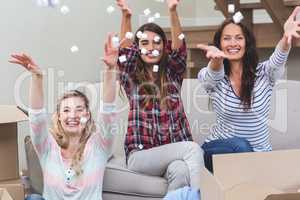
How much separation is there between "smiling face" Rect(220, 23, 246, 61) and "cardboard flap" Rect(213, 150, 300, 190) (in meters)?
0.84

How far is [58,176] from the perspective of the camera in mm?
1947

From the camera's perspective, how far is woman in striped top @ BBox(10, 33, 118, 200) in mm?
1890

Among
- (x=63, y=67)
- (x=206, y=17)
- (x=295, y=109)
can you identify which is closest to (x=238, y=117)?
(x=295, y=109)

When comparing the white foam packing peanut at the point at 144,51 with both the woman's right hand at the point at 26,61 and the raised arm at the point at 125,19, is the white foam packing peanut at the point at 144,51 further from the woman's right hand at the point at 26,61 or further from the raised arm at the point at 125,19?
the woman's right hand at the point at 26,61

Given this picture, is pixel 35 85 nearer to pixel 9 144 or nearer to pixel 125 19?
pixel 9 144

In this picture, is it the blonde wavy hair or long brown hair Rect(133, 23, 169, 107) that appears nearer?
the blonde wavy hair

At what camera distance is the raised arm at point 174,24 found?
2117mm

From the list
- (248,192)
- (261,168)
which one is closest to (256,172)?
(261,168)

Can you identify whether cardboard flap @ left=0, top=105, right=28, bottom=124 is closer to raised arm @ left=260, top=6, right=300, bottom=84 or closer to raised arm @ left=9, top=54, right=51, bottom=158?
raised arm @ left=9, top=54, right=51, bottom=158

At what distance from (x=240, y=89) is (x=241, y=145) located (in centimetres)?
24

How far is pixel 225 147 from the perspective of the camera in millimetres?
2051

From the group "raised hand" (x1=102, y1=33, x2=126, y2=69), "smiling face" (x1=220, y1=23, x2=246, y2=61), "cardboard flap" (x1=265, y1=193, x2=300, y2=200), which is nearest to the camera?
"cardboard flap" (x1=265, y1=193, x2=300, y2=200)

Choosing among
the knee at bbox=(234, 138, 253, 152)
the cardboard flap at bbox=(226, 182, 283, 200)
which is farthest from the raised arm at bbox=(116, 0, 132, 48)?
the cardboard flap at bbox=(226, 182, 283, 200)

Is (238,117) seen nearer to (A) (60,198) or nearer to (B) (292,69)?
(A) (60,198)
